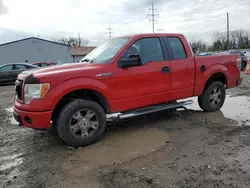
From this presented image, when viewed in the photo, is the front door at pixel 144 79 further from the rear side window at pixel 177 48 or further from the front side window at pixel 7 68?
the front side window at pixel 7 68

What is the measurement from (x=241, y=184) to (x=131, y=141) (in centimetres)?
193

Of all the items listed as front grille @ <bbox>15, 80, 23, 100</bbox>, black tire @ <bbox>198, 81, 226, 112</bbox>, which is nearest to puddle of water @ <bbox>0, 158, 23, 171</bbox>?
front grille @ <bbox>15, 80, 23, 100</bbox>

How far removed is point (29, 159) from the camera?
358 centimetres

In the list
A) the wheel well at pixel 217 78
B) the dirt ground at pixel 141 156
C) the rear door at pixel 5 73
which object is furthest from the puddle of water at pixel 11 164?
the rear door at pixel 5 73

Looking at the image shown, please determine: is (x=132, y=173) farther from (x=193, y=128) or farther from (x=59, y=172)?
(x=193, y=128)

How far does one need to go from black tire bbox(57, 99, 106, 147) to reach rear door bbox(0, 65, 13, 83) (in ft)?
44.0

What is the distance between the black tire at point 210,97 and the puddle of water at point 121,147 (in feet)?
5.56

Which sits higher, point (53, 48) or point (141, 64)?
point (53, 48)

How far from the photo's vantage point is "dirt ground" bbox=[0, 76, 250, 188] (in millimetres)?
2836

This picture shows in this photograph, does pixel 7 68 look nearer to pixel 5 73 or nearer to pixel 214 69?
pixel 5 73

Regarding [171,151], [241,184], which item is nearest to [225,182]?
[241,184]

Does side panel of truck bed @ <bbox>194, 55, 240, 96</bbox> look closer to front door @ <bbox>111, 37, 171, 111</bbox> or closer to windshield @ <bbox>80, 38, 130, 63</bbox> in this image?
front door @ <bbox>111, 37, 171, 111</bbox>

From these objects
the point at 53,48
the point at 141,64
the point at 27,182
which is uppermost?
the point at 53,48

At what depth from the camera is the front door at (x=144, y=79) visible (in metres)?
4.24
